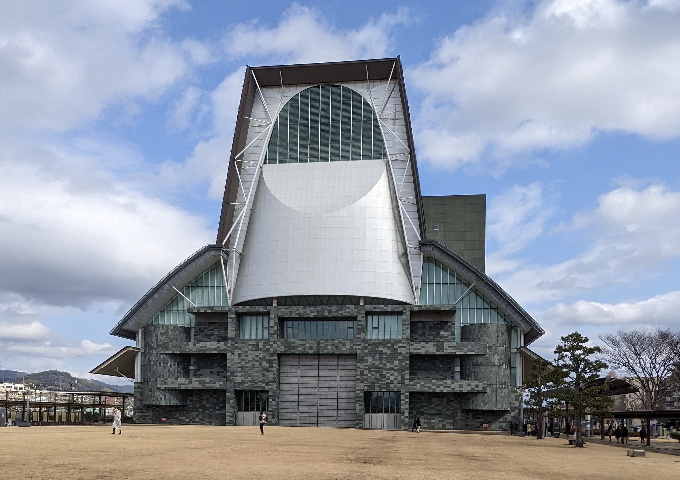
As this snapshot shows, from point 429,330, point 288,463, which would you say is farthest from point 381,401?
point 288,463

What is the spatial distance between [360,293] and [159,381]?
77.7 feet

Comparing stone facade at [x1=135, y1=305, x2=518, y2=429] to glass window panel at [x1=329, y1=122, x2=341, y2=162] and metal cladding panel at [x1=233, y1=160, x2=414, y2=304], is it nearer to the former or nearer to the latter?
metal cladding panel at [x1=233, y1=160, x2=414, y2=304]

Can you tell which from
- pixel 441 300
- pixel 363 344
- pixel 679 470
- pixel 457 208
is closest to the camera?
pixel 679 470

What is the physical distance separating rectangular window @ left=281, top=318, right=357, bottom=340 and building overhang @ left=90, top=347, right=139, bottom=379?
727 inches

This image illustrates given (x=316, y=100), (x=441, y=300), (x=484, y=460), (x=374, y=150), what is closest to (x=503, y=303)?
(x=441, y=300)

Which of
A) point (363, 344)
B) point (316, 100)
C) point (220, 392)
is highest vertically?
point (316, 100)

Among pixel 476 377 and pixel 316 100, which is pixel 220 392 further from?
pixel 316 100

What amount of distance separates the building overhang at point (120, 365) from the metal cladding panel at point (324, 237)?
14850 millimetres

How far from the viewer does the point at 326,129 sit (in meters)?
85.0

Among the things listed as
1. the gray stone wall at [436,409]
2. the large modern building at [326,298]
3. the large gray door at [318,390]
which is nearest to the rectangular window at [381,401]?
the large modern building at [326,298]

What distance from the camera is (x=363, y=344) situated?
2992 inches

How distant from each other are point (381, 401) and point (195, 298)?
24.7 meters

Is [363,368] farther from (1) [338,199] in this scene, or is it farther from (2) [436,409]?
(1) [338,199]

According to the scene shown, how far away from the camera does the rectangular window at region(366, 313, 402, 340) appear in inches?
3068
